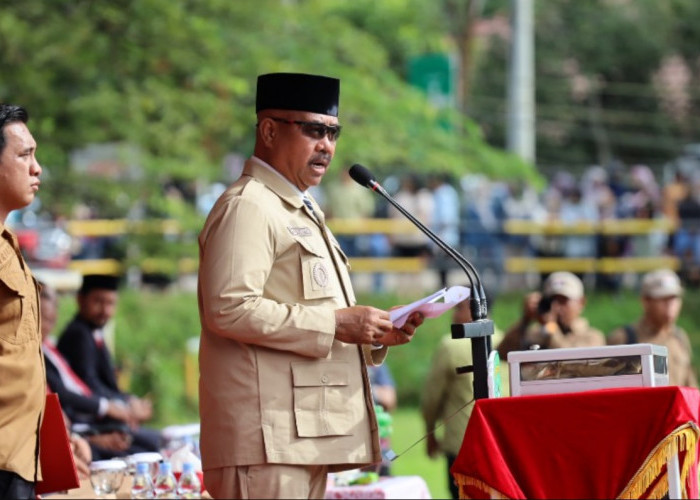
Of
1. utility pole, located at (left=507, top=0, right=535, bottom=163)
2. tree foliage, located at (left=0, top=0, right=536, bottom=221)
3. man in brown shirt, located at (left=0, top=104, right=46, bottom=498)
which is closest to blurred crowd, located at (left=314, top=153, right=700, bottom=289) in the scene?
utility pole, located at (left=507, top=0, right=535, bottom=163)

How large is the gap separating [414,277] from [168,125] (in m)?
9.22

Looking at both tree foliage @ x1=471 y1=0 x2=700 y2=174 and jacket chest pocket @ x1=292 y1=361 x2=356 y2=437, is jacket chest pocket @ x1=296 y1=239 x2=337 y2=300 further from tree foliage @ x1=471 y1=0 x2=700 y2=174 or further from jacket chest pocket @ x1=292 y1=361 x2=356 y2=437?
tree foliage @ x1=471 y1=0 x2=700 y2=174

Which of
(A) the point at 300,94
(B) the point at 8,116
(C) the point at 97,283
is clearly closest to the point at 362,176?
(A) the point at 300,94

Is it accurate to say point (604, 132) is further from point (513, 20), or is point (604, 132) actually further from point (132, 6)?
point (132, 6)

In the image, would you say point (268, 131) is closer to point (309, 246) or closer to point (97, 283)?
point (309, 246)

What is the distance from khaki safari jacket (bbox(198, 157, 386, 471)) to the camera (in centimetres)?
572

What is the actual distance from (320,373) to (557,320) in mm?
5097

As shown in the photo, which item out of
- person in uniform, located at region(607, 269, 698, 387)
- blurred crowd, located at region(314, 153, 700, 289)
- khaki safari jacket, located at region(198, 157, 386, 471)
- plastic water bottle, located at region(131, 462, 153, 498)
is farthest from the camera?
blurred crowd, located at region(314, 153, 700, 289)

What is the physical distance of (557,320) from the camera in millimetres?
10758

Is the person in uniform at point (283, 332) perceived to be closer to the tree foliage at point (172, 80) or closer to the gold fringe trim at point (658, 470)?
the gold fringe trim at point (658, 470)

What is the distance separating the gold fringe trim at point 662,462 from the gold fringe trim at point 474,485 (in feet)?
1.44

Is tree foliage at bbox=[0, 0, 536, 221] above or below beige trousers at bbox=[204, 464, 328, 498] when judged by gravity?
above

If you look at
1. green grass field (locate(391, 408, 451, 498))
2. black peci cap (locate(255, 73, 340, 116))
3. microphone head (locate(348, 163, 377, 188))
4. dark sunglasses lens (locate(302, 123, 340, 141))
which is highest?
black peci cap (locate(255, 73, 340, 116))

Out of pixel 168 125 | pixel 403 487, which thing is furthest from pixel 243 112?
pixel 403 487
